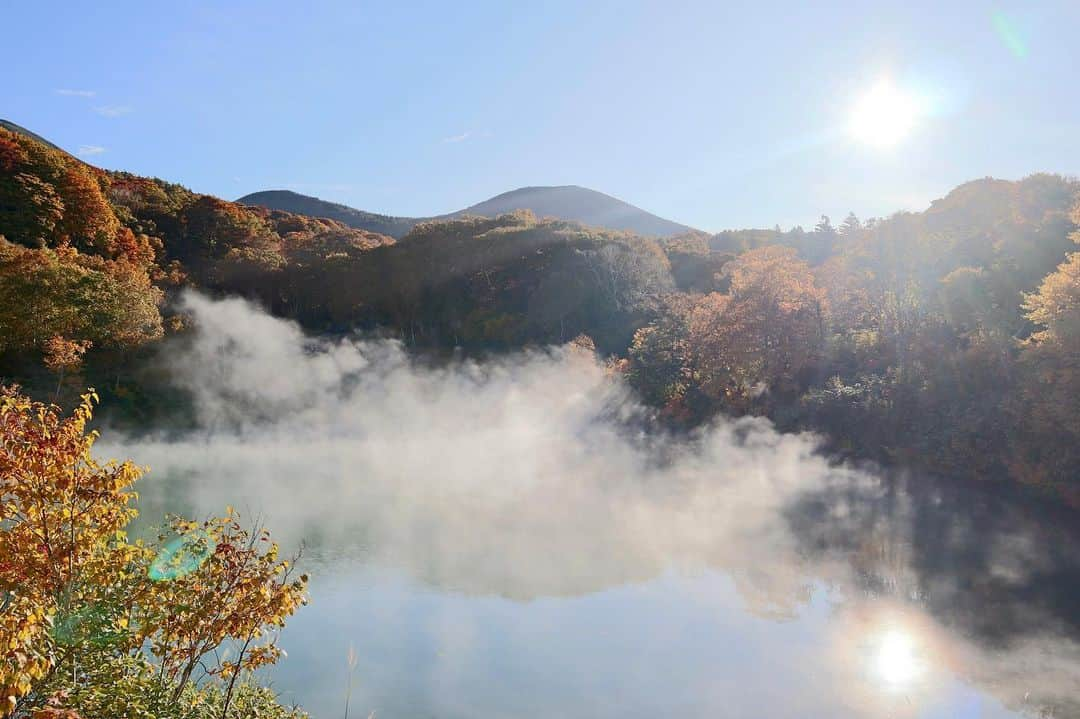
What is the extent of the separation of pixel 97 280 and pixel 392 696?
25146mm

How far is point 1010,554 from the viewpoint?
14008 mm

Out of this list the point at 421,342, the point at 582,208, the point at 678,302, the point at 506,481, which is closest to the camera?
the point at 506,481

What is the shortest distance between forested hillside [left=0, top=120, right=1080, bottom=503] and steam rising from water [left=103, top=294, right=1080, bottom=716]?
210cm

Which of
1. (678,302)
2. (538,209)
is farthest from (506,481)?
(538,209)

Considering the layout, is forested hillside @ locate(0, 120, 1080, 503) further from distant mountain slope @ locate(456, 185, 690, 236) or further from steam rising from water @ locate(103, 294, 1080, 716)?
distant mountain slope @ locate(456, 185, 690, 236)

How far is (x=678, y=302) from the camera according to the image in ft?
98.4

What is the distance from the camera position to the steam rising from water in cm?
1202

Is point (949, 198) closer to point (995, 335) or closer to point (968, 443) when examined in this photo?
point (995, 335)

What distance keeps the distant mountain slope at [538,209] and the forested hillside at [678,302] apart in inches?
1280

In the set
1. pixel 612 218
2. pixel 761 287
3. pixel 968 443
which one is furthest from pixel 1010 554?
Result: pixel 612 218

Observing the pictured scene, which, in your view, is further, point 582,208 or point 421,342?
point 582,208

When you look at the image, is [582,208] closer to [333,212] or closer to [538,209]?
[538,209]

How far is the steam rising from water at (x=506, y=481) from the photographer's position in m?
12.0

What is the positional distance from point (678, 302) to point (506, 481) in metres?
13.8
